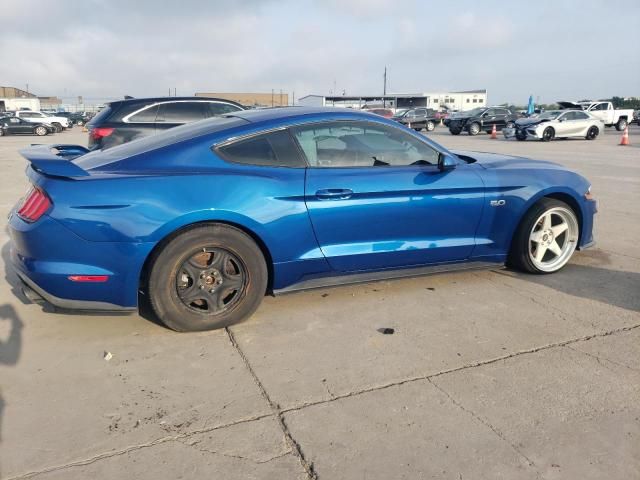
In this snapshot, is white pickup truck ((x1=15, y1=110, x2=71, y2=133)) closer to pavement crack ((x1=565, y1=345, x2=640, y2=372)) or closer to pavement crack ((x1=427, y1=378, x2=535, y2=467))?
pavement crack ((x1=427, y1=378, x2=535, y2=467))

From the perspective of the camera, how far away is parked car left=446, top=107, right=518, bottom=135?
29141 mm

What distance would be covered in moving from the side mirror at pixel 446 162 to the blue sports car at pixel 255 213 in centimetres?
1

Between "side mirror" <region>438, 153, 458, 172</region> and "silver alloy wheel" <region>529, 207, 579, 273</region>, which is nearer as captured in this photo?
"side mirror" <region>438, 153, 458, 172</region>

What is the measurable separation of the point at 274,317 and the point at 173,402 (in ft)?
3.71

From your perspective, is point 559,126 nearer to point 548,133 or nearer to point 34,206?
point 548,133

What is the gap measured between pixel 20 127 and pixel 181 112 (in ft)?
87.6

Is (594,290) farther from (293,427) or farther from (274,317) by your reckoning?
(293,427)

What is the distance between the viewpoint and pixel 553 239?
14.5 feet

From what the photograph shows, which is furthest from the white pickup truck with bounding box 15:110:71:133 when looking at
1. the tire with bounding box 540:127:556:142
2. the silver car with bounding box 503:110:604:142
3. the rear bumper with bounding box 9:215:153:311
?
the rear bumper with bounding box 9:215:153:311

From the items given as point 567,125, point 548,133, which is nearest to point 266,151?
point 548,133

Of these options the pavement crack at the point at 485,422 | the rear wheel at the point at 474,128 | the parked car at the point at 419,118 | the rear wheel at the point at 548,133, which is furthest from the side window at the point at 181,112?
the parked car at the point at 419,118

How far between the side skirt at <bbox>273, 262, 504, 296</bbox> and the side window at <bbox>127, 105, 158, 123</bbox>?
570cm

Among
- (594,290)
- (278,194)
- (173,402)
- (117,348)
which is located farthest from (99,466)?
(594,290)

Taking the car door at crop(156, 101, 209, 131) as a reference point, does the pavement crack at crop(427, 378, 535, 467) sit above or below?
below
